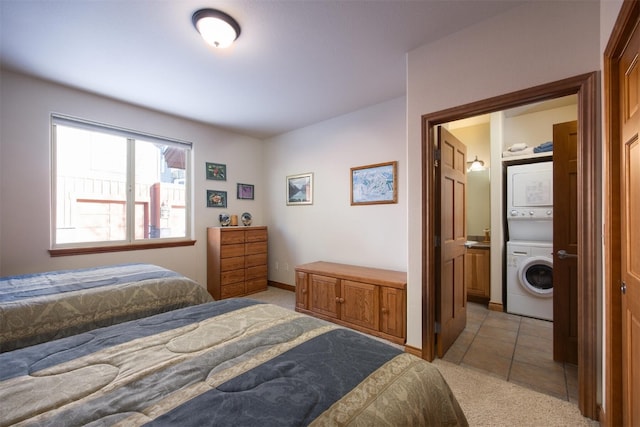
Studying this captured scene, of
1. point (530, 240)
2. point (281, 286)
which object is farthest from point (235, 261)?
point (530, 240)

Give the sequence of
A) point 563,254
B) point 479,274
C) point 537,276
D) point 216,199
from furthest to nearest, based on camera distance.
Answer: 1. point 216,199
2. point 479,274
3. point 537,276
4. point 563,254

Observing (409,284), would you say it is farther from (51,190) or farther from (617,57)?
(51,190)

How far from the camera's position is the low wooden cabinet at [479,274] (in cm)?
354

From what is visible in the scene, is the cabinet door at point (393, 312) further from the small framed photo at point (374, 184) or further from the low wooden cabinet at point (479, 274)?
the low wooden cabinet at point (479, 274)

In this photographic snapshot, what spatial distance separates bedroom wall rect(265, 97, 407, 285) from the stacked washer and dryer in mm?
1368

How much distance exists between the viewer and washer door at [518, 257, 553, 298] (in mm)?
2992

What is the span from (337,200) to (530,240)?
2.46 m

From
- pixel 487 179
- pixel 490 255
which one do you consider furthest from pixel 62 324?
pixel 487 179

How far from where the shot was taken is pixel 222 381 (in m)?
0.81

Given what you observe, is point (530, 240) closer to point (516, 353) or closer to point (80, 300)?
point (516, 353)

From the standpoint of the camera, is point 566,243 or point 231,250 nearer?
point 566,243

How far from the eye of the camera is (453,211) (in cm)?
258

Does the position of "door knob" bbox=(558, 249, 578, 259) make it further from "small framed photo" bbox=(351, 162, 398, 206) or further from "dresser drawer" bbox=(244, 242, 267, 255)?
"dresser drawer" bbox=(244, 242, 267, 255)

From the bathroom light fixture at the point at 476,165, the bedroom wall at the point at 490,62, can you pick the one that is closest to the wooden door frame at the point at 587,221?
the bedroom wall at the point at 490,62
